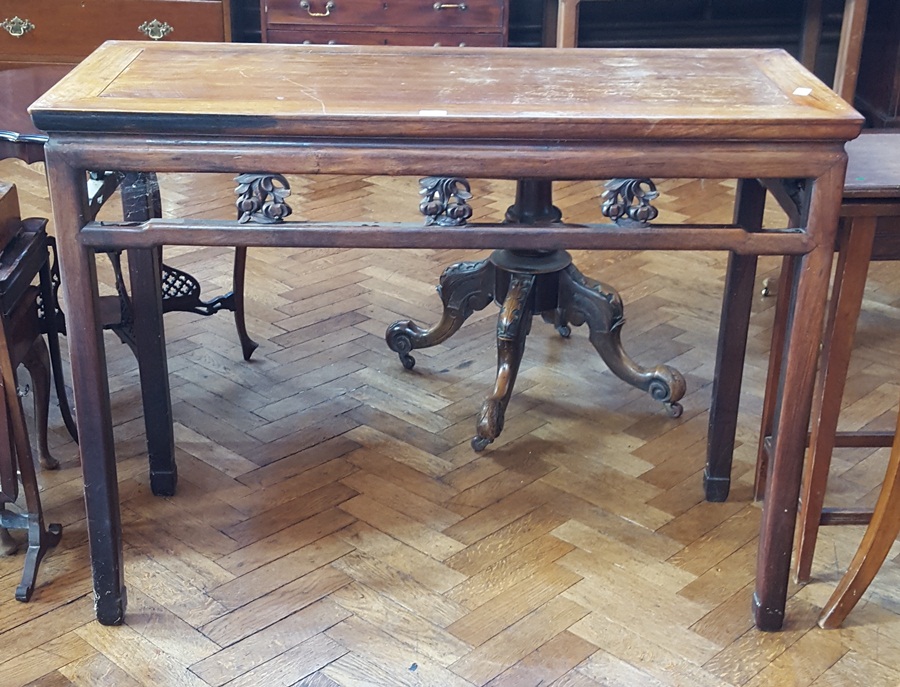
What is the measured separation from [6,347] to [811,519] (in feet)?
4.68

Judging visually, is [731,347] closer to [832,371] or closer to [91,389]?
[832,371]

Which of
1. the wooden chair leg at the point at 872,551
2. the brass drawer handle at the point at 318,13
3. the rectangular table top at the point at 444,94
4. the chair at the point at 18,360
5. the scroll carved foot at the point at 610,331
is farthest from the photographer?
the brass drawer handle at the point at 318,13

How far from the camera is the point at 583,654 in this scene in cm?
177

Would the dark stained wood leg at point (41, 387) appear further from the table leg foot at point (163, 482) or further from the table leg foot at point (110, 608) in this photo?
the table leg foot at point (110, 608)

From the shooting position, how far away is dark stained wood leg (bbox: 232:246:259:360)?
104 inches

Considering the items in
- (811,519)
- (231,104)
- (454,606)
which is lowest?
(454,606)

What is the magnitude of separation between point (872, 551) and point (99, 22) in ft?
12.1

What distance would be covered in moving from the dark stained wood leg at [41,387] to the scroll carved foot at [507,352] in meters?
0.90

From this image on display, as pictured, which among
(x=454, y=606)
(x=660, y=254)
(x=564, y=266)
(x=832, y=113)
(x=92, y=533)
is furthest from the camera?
(x=660, y=254)

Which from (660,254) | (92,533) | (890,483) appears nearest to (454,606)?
(92,533)

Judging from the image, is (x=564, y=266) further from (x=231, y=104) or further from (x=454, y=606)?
(x=231, y=104)

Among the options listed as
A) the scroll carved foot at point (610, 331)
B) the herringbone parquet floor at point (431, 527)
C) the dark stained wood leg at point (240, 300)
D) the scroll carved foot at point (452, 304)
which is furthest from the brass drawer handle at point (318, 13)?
the scroll carved foot at point (610, 331)

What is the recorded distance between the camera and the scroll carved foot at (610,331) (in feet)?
8.27

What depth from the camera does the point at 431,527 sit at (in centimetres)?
211
